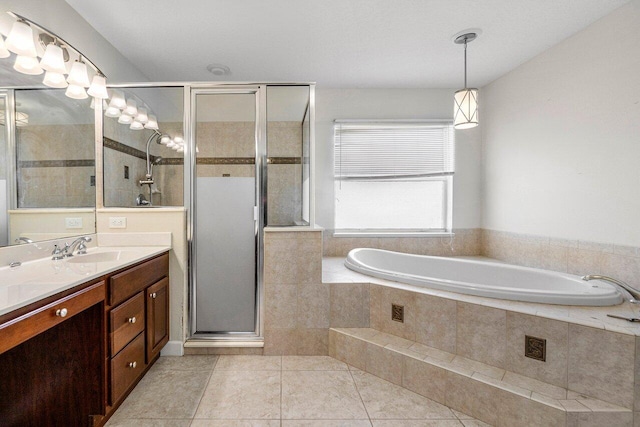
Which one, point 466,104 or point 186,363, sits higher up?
point 466,104

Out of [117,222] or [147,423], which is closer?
[147,423]

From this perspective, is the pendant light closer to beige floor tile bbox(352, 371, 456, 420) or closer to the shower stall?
the shower stall

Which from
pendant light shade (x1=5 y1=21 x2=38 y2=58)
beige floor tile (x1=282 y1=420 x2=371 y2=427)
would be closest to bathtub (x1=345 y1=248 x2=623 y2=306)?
beige floor tile (x1=282 y1=420 x2=371 y2=427)

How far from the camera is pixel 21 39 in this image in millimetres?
1420

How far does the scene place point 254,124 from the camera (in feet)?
7.12

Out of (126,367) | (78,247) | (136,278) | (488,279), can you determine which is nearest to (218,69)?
(78,247)

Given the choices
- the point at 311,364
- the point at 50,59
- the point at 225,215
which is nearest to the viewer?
the point at 50,59

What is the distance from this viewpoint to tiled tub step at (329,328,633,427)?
4.17 feet

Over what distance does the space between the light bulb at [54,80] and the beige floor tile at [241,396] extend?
2.11 meters

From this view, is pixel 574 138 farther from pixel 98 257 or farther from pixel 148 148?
pixel 98 257

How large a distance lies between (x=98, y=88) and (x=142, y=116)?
307 millimetres

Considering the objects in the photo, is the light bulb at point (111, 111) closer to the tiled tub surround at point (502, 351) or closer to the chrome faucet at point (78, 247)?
the chrome faucet at point (78, 247)

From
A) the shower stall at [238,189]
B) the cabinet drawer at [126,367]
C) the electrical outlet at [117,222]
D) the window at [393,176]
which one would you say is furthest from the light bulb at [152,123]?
the window at [393,176]

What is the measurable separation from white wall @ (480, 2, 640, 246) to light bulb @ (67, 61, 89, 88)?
3.58 metres
